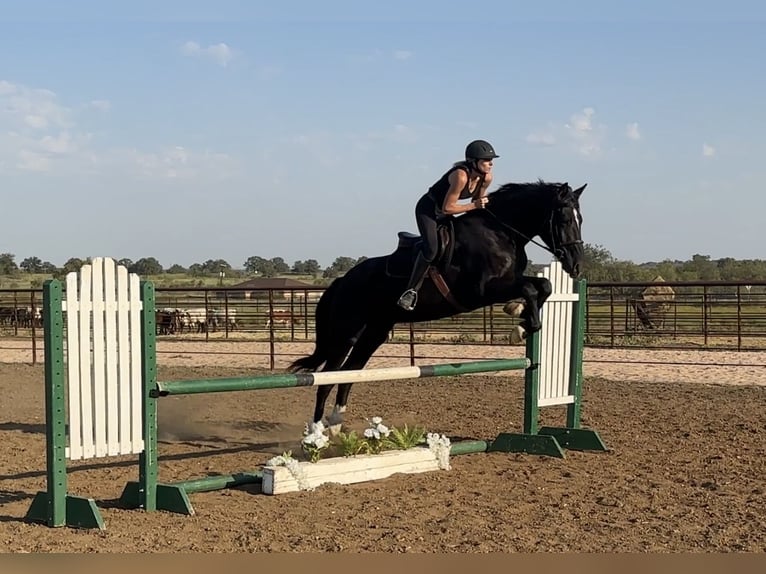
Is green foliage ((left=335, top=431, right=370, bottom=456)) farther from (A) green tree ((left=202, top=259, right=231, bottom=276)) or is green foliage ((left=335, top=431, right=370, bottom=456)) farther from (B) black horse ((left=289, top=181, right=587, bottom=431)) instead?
(A) green tree ((left=202, top=259, right=231, bottom=276))

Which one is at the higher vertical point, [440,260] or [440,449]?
[440,260]

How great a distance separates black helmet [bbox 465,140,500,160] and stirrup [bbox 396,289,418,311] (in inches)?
41.0

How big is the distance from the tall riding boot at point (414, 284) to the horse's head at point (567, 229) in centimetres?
91

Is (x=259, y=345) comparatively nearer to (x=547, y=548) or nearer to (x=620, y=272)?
(x=547, y=548)

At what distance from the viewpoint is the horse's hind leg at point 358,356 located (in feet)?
22.2

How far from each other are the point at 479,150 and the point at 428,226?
640 mm

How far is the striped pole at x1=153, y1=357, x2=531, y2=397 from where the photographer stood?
486 centimetres

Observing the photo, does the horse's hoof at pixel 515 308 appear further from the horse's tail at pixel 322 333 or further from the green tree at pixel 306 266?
the green tree at pixel 306 266

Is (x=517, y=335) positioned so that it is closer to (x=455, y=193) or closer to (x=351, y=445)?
(x=455, y=193)

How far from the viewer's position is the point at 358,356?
7.05 metres

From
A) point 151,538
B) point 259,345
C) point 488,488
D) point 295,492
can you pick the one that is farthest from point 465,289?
point 259,345

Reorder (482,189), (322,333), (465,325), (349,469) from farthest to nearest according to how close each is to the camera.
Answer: (465,325) → (322,333) → (482,189) → (349,469)

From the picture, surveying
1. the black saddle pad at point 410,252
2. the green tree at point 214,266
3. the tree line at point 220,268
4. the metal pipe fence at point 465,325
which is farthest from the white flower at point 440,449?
the green tree at point 214,266

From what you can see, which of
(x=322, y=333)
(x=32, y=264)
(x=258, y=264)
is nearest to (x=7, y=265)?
(x=32, y=264)
